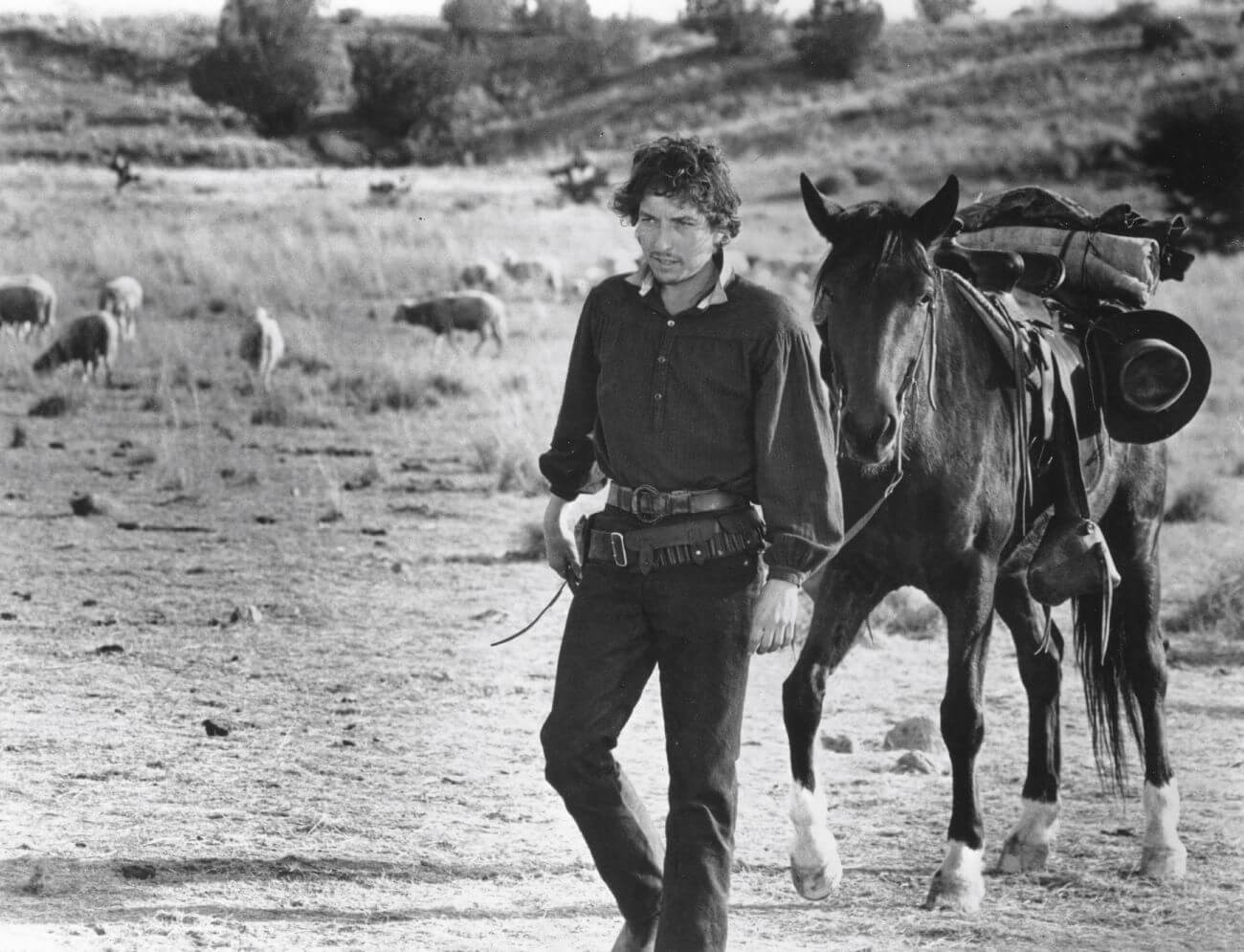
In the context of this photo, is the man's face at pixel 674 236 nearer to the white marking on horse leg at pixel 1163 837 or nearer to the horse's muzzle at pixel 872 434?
the horse's muzzle at pixel 872 434

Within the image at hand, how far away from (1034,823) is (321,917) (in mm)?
2653

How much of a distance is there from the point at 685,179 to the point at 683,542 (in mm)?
863

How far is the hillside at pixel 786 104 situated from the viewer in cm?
3219

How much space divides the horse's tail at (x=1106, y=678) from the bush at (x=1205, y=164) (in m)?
22.0

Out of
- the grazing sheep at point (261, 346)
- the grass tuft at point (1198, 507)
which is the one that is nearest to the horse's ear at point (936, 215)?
the grass tuft at point (1198, 507)

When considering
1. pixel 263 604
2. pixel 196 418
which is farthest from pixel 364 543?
pixel 196 418

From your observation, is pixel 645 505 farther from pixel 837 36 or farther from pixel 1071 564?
pixel 837 36

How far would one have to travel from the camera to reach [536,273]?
27594 mm

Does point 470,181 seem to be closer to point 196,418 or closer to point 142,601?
point 196,418

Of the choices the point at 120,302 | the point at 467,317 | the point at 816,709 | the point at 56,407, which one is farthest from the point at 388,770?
the point at 120,302

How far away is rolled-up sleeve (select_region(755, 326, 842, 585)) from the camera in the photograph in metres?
4.06

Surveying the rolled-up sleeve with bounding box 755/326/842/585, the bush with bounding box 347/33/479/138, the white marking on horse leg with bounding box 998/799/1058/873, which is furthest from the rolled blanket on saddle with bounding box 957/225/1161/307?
the bush with bounding box 347/33/479/138

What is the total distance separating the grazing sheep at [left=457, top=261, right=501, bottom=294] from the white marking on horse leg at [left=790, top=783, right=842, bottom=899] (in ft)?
69.4

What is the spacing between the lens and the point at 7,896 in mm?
5066
